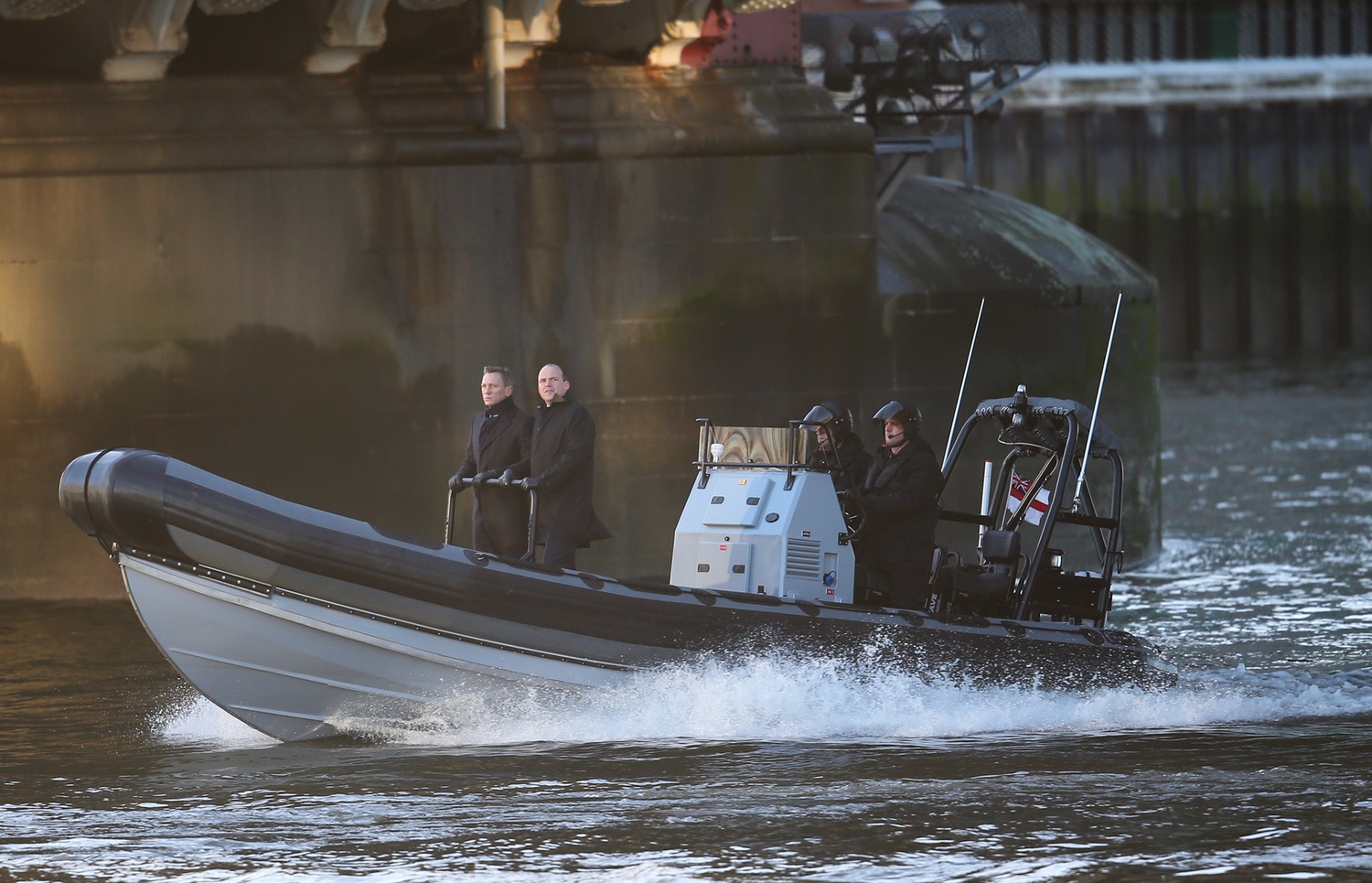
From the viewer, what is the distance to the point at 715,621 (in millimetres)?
9016

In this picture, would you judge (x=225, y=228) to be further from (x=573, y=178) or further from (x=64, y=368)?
(x=573, y=178)

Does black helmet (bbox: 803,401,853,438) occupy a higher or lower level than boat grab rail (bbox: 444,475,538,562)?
higher

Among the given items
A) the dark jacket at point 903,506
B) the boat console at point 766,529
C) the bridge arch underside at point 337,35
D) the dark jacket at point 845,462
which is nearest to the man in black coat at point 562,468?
the boat console at point 766,529

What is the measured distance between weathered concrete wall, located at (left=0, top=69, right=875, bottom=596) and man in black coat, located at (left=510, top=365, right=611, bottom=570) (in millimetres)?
3734

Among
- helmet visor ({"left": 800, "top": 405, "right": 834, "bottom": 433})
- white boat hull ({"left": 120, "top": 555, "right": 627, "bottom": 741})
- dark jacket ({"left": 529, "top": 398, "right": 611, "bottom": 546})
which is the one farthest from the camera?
dark jacket ({"left": 529, "top": 398, "right": 611, "bottom": 546})

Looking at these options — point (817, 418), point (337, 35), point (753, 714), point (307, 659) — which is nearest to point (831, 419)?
point (817, 418)

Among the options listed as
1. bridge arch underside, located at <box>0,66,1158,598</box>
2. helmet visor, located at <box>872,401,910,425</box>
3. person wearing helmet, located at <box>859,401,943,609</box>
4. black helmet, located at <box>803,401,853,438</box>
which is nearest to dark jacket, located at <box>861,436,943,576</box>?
person wearing helmet, located at <box>859,401,943,609</box>

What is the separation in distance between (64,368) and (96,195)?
1202mm

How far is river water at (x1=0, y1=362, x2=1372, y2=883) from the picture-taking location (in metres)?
7.11

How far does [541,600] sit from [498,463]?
57.9 inches

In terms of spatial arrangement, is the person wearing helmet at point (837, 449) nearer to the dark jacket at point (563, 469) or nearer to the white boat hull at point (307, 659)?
the dark jacket at point (563, 469)

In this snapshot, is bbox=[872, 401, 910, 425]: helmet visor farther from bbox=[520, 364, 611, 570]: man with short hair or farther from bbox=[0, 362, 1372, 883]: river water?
bbox=[520, 364, 611, 570]: man with short hair

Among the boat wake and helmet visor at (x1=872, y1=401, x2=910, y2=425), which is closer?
the boat wake

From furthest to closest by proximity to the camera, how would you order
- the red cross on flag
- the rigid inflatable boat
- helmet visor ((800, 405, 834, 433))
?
the red cross on flag < helmet visor ((800, 405, 834, 433)) < the rigid inflatable boat
